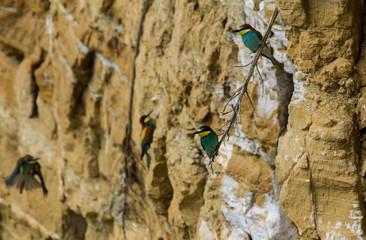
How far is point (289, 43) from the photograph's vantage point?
193cm

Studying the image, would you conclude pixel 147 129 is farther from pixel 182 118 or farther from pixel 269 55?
pixel 269 55

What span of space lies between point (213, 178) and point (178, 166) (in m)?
0.31

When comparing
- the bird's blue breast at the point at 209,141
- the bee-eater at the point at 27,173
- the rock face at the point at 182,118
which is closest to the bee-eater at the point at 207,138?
the bird's blue breast at the point at 209,141

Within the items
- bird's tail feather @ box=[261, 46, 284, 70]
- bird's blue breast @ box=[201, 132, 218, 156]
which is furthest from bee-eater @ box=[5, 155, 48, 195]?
bird's tail feather @ box=[261, 46, 284, 70]

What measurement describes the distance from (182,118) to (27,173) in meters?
1.97

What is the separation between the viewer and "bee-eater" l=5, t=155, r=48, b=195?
13.2 feet

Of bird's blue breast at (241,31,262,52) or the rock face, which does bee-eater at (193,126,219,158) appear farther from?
bird's blue breast at (241,31,262,52)

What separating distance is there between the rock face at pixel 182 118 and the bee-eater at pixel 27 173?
193mm

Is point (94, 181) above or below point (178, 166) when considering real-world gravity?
below

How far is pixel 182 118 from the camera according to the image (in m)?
2.81

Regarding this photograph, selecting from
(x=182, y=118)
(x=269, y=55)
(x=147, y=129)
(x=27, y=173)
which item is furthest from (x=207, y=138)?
(x=27, y=173)

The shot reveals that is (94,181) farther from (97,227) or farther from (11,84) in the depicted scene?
(11,84)

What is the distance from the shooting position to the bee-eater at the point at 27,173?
4012 millimetres

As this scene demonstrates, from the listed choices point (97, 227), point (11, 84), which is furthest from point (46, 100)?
point (97, 227)
